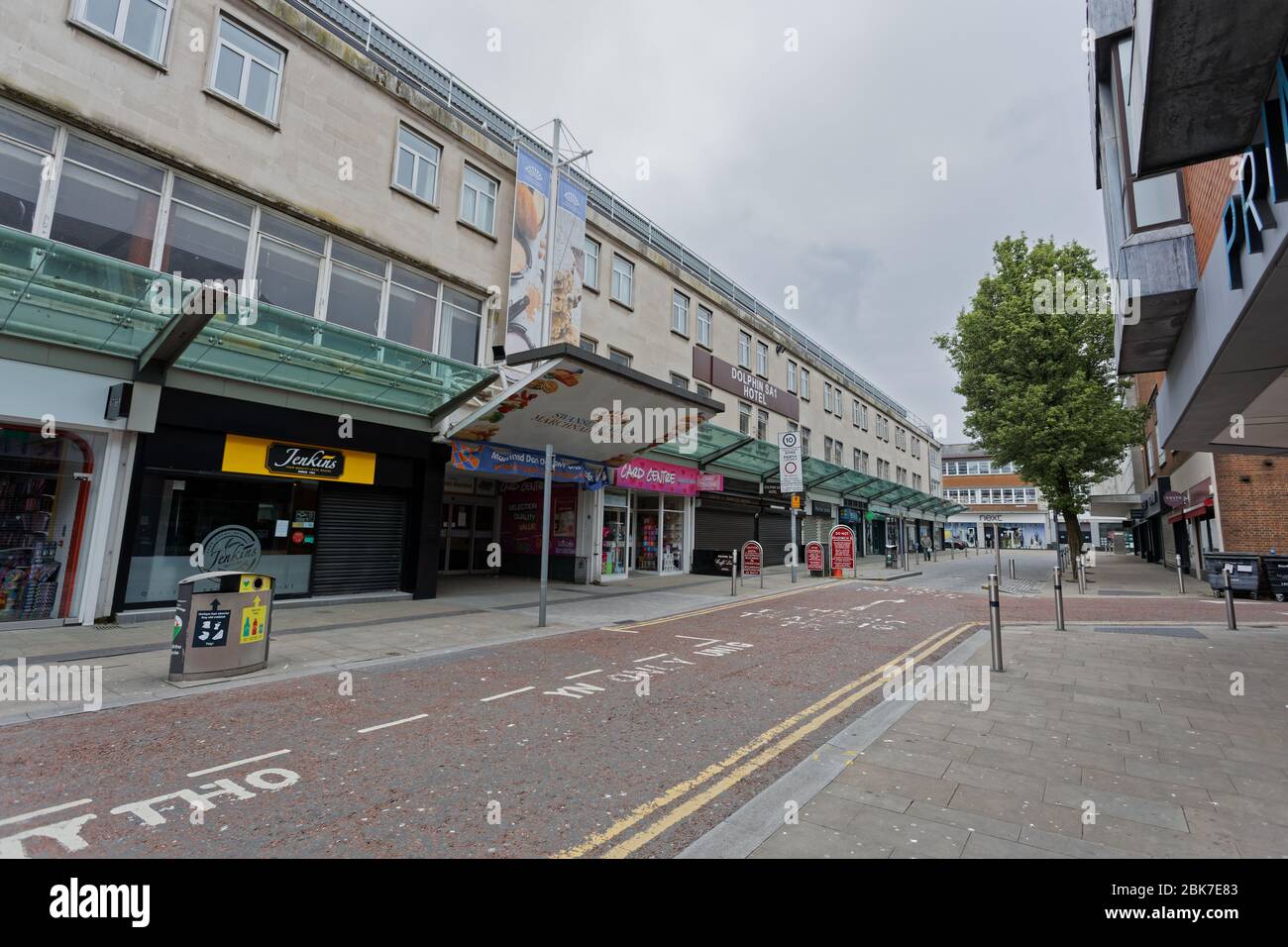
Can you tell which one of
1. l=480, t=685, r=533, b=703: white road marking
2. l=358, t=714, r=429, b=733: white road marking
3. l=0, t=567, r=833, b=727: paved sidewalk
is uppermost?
l=0, t=567, r=833, b=727: paved sidewalk

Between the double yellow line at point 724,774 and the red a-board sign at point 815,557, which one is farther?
the red a-board sign at point 815,557

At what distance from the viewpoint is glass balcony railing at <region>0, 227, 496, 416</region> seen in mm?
7852

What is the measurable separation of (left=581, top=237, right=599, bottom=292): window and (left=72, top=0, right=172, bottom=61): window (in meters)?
10.7

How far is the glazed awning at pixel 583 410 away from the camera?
1270 centimetres

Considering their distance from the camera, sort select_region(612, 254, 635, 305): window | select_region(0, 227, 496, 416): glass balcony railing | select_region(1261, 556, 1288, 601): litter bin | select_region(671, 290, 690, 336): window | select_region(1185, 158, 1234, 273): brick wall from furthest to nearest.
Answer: select_region(671, 290, 690, 336): window < select_region(612, 254, 635, 305): window < select_region(1261, 556, 1288, 601): litter bin < select_region(0, 227, 496, 416): glass balcony railing < select_region(1185, 158, 1234, 273): brick wall

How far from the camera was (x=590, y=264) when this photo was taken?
749 inches

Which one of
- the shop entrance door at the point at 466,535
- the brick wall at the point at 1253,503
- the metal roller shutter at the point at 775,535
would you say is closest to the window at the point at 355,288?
the shop entrance door at the point at 466,535

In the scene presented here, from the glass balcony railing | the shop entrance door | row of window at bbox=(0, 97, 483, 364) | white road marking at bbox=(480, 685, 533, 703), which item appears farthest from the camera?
the shop entrance door

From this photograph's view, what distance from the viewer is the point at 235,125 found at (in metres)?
10.9

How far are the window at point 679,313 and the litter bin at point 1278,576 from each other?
61.2ft

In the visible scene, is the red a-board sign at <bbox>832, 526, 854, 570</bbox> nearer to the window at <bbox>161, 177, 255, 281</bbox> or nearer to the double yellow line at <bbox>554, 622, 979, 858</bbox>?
the double yellow line at <bbox>554, 622, 979, 858</bbox>

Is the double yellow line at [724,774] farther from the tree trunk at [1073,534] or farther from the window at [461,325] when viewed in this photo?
the tree trunk at [1073,534]

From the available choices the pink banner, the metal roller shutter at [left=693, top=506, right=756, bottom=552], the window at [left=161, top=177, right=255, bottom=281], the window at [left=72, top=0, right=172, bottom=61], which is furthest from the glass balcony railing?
the metal roller shutter at [left=693, top=506, right=756, bottom=552]
